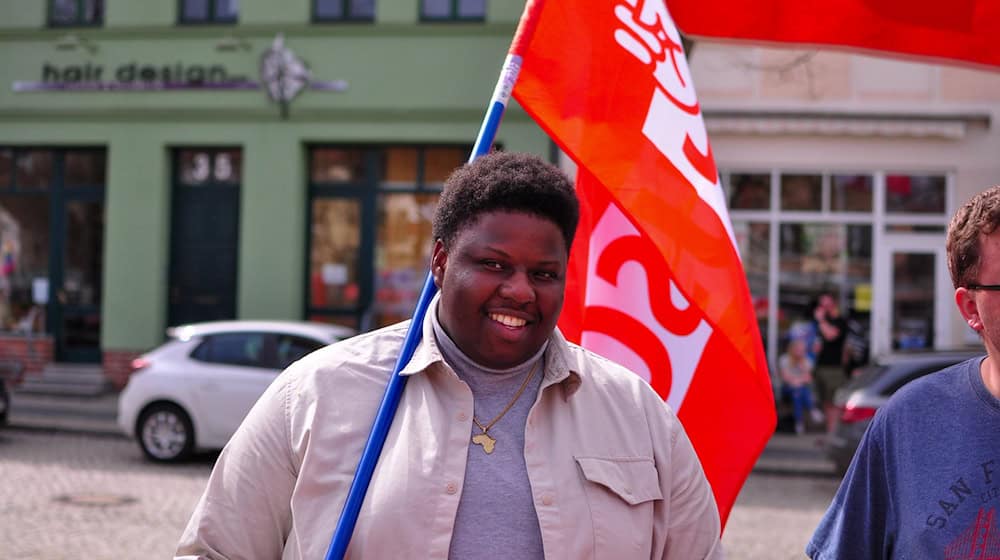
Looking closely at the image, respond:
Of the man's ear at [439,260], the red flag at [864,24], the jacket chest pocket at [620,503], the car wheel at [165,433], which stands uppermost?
the red flag at [864,24]

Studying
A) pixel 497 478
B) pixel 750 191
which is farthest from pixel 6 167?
pixel 497 478

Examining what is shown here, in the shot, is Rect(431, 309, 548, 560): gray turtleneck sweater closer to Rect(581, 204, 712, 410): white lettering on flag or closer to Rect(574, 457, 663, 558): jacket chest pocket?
Rect(574, 457, 663, 558): jacket chest pocket

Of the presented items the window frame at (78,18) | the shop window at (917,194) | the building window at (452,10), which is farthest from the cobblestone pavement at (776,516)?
the window frame at (78,18)

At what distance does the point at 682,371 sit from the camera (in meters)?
3.62

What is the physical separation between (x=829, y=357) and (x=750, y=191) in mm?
3409

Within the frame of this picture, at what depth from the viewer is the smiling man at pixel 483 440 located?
221 centimetres

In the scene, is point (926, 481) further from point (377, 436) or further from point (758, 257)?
point (758, 257)

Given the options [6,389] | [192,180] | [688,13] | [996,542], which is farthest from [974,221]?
[192,180]

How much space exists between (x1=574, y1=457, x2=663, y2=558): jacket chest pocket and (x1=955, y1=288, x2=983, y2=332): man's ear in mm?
860

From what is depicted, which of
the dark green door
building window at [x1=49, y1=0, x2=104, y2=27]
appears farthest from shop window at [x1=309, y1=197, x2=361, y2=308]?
building window at [x1=49, y1=0, x2=104, y2=27]

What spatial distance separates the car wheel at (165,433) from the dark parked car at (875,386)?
6.79 m

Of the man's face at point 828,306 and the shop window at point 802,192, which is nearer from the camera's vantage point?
the man's face at point 828,306

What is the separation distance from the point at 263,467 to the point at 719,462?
1.72 metres

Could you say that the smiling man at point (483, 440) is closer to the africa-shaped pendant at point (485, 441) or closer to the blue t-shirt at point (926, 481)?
the africa-shaped pendant at point (485, 441)
